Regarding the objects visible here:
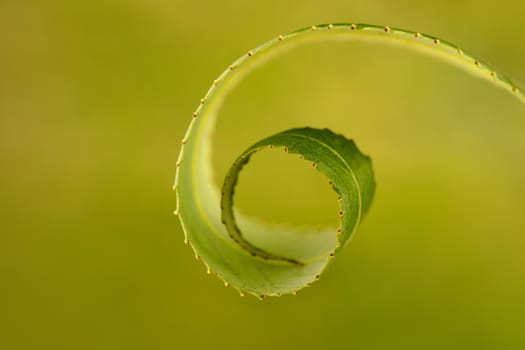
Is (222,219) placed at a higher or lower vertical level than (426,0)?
lower

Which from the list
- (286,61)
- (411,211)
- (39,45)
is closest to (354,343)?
(411,211)

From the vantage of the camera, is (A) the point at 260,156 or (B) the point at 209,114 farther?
(A) the point at 260,156

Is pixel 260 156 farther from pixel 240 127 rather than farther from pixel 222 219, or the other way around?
pixel 222 219

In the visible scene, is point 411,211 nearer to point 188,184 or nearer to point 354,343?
point 354,343

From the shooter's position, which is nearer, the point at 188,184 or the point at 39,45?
the point at 188,184

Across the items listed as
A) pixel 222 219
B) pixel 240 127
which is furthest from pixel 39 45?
pixel 222 219

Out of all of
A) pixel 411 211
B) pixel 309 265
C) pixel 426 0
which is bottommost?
pixel 309 265
